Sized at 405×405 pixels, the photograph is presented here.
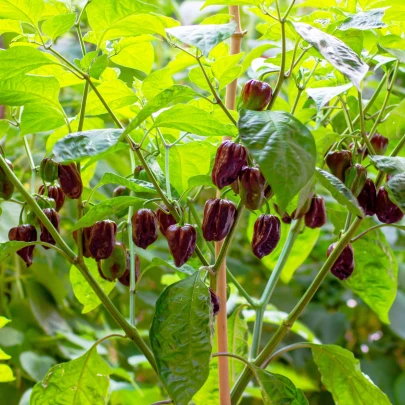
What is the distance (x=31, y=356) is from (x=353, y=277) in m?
0.60

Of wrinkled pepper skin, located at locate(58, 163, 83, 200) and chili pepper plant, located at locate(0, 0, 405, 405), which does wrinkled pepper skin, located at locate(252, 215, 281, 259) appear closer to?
chili pepper plant, located at locate(0, 0, 405, 405)

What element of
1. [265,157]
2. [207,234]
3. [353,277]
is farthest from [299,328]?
[265,157]

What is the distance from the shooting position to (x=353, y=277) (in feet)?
2.29

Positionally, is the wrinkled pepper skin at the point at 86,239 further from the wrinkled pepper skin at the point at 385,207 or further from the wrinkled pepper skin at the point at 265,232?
the wrinkled pepper skin at the point at 385,207

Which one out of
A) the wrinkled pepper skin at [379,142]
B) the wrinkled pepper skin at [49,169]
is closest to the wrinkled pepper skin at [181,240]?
the wrinkled pepper skin at [49,169]

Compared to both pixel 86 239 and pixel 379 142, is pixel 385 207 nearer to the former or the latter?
pixel 379 142

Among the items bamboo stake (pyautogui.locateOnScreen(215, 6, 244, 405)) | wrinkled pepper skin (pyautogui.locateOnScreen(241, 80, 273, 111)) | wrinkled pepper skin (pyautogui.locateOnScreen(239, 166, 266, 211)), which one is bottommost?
bamboo stake (pyautogui.locateOnScreen(215, 6, 244, 405))

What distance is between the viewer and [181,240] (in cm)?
51

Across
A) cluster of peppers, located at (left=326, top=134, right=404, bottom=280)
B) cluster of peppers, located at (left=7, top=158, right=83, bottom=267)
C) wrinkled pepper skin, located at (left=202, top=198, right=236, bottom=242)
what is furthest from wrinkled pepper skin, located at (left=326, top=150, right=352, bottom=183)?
cluster of peppers, located at (left=7, top=158, right=83, bottom=267)

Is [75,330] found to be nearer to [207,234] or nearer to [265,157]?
[207,234]

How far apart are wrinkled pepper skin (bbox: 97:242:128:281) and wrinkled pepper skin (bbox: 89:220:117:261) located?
2 centimetres

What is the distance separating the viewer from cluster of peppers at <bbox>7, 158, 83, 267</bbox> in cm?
52

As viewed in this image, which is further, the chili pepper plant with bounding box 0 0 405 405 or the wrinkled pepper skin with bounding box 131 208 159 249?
the wrinkled pepper skin with bounding box 131 208 159 249

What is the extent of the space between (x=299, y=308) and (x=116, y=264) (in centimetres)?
16
